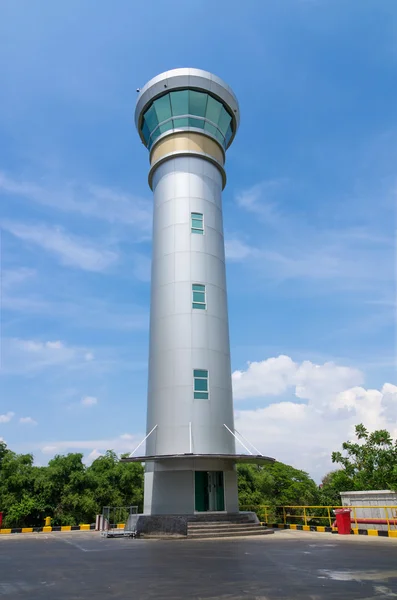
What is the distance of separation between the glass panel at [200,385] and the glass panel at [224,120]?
16533mm

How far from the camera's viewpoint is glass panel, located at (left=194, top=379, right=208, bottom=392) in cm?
2227

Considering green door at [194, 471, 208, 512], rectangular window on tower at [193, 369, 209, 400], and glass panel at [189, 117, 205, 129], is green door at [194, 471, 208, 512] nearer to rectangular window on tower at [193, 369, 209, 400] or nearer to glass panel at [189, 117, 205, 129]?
rectangular window on tower at [193, 369, 209, 400]

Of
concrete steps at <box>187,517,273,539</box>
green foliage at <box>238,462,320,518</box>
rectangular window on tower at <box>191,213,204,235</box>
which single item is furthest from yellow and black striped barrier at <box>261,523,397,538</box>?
green foliage at <box>238,462,320,518</box>

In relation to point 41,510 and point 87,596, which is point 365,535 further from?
point 41,510

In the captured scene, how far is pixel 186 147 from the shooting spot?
27.0 meters

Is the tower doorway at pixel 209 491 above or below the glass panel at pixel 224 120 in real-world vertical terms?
below

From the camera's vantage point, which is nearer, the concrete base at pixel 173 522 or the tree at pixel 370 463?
the concrete base at pixel 173 522

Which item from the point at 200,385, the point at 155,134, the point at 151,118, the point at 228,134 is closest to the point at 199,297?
the point at 200,385

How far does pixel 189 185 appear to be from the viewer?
2633cm

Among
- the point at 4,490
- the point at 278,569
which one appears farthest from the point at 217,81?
the point at 4,490

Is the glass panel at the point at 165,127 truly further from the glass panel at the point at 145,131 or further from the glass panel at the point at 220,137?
the glass panel at the point at 220,137

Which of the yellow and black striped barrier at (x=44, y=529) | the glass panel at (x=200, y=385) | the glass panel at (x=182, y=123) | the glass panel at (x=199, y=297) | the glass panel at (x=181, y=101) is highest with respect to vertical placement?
the glass panel at (x=181, y=101)

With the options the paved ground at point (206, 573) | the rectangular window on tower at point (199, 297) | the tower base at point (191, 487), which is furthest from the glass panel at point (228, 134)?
the paved ground at point (206, 573)

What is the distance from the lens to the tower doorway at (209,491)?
21078 millimetres
